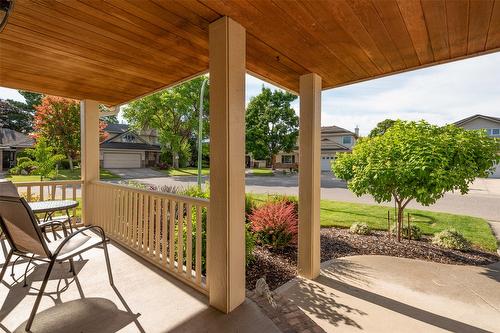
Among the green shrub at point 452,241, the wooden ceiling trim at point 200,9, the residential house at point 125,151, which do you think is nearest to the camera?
the wooden ceiling trim at point 200,9

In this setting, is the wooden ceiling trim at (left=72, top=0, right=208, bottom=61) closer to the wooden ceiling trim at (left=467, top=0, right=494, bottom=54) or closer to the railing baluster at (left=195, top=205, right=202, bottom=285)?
the railing baluster at (left=195, top=205, right=202, bottom=285)

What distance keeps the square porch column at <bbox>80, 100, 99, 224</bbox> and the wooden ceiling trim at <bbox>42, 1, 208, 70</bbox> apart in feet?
8.40

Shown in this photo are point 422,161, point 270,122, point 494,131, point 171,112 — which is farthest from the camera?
point 270,122

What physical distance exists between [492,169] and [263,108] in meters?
20.7

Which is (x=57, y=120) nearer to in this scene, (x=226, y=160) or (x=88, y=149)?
(x=88, y=149)

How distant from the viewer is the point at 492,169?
4.16 metres

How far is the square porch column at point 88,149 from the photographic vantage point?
14.1 feet

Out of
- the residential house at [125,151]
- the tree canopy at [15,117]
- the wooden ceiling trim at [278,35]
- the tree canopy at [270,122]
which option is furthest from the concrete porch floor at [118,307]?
the tree canopy at [15,117]

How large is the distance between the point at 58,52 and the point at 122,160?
27645mm

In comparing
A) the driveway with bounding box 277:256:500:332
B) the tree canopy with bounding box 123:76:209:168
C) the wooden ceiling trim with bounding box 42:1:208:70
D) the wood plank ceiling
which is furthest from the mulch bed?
the tree canopy with bounding box 123:76:209:168

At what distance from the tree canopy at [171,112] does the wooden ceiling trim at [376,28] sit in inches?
805

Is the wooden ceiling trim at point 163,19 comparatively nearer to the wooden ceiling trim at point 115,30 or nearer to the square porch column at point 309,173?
the wooden ceiling trim at point 115,30

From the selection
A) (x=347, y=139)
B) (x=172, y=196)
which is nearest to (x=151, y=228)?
(x=172, y=196)

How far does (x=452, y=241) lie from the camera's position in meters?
4.57
